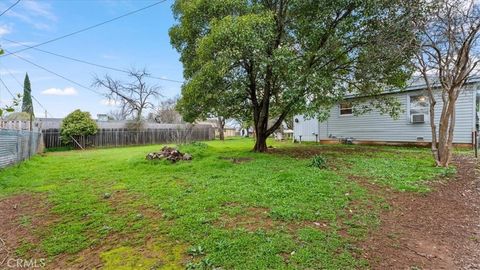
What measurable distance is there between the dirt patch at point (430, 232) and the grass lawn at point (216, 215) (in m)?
0.21

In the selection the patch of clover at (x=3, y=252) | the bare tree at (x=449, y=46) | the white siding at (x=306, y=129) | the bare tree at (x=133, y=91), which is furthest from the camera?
the bare tree at (x=133, y=91)

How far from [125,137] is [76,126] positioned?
4019mm

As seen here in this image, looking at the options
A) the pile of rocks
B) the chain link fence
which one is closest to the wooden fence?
the chain link fence

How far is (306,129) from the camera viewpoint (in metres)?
17.5

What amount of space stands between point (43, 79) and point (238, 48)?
16.9 meters

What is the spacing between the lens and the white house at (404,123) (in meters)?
10.4

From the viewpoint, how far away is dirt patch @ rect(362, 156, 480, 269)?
8.82 feet

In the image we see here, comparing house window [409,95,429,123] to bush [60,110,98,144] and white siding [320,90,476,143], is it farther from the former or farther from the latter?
bush [60,110,98,144]

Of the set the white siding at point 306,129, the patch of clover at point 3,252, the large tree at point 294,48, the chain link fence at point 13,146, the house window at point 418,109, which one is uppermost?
the large tree at point 294,48

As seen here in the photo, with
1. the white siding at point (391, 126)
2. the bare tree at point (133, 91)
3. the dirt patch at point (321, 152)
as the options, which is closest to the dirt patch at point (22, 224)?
the dirt patch at point (321, 152)

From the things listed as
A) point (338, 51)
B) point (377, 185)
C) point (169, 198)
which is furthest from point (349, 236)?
point (338, 51)

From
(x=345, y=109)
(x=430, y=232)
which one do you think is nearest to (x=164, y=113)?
(x=345, y=109)

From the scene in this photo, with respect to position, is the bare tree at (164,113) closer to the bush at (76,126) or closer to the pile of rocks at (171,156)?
the bush at (76,126)

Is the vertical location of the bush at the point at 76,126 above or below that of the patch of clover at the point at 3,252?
above
